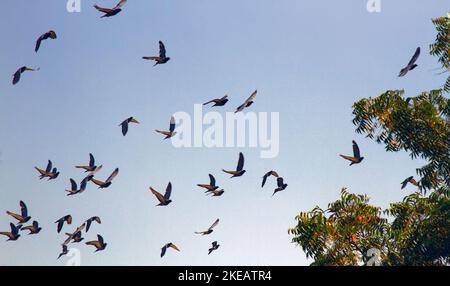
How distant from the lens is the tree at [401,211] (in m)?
24.0

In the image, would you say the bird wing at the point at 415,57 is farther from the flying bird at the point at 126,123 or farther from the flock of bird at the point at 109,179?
the flying bird at the point at 126,123

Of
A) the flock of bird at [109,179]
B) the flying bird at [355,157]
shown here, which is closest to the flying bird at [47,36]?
the flock of bird at [109,179]

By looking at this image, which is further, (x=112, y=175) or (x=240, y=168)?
(x=112, y=175)

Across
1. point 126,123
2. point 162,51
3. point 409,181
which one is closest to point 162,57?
point 162,51

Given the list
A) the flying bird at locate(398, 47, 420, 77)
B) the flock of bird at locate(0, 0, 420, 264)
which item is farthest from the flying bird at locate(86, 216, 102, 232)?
the flying bird at locate(398, 47, 420, 77)

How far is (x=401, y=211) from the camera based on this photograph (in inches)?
1013

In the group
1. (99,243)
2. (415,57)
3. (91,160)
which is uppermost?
(415,57)

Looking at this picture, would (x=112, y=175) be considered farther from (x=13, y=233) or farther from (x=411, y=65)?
(x=411, y=65)

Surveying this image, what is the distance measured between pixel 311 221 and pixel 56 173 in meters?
10.0

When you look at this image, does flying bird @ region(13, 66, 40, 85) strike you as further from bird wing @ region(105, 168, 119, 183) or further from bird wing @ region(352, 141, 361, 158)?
bird wing @ region(352, 141, 361, 158)

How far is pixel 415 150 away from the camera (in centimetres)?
2720

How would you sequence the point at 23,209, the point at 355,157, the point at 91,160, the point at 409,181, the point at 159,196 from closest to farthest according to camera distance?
the point at 159,196 → the point at 355,157 → the point at 23,209 → the point at 91,160 → the point at 409,181
